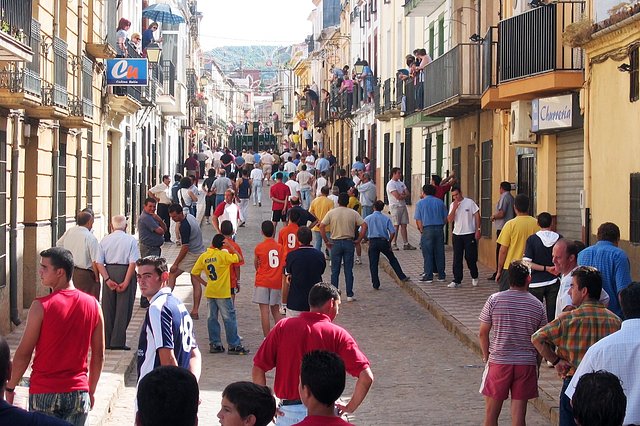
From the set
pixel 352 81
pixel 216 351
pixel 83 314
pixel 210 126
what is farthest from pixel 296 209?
pixel 210 126

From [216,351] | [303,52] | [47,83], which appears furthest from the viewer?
[303,52]

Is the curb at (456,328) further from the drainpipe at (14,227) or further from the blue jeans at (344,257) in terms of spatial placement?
the drainpipe at (14,227)

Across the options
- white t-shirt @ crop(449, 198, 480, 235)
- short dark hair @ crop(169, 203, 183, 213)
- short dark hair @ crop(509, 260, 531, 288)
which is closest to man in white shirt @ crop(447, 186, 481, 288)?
white t-shirt @ crop(449, 198, 480, 235)

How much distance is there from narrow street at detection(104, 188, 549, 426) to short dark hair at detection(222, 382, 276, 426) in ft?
19.0

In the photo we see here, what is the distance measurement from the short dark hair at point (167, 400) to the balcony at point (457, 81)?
19281 mm

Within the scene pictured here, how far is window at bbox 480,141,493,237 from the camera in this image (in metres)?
23.2

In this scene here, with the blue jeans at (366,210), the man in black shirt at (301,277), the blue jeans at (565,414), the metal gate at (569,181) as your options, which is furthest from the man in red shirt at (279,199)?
the blue jeans at (565,414)

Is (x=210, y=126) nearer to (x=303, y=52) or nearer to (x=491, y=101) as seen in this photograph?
(x=303, y=52)

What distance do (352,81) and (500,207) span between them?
29.3 meters

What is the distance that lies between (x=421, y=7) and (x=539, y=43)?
38.0 feet

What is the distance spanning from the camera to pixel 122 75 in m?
25.1

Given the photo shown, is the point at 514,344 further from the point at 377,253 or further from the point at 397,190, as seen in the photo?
the point at 397,190

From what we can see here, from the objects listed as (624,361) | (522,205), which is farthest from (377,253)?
(624,361)

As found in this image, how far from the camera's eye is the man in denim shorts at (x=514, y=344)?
8.98m
